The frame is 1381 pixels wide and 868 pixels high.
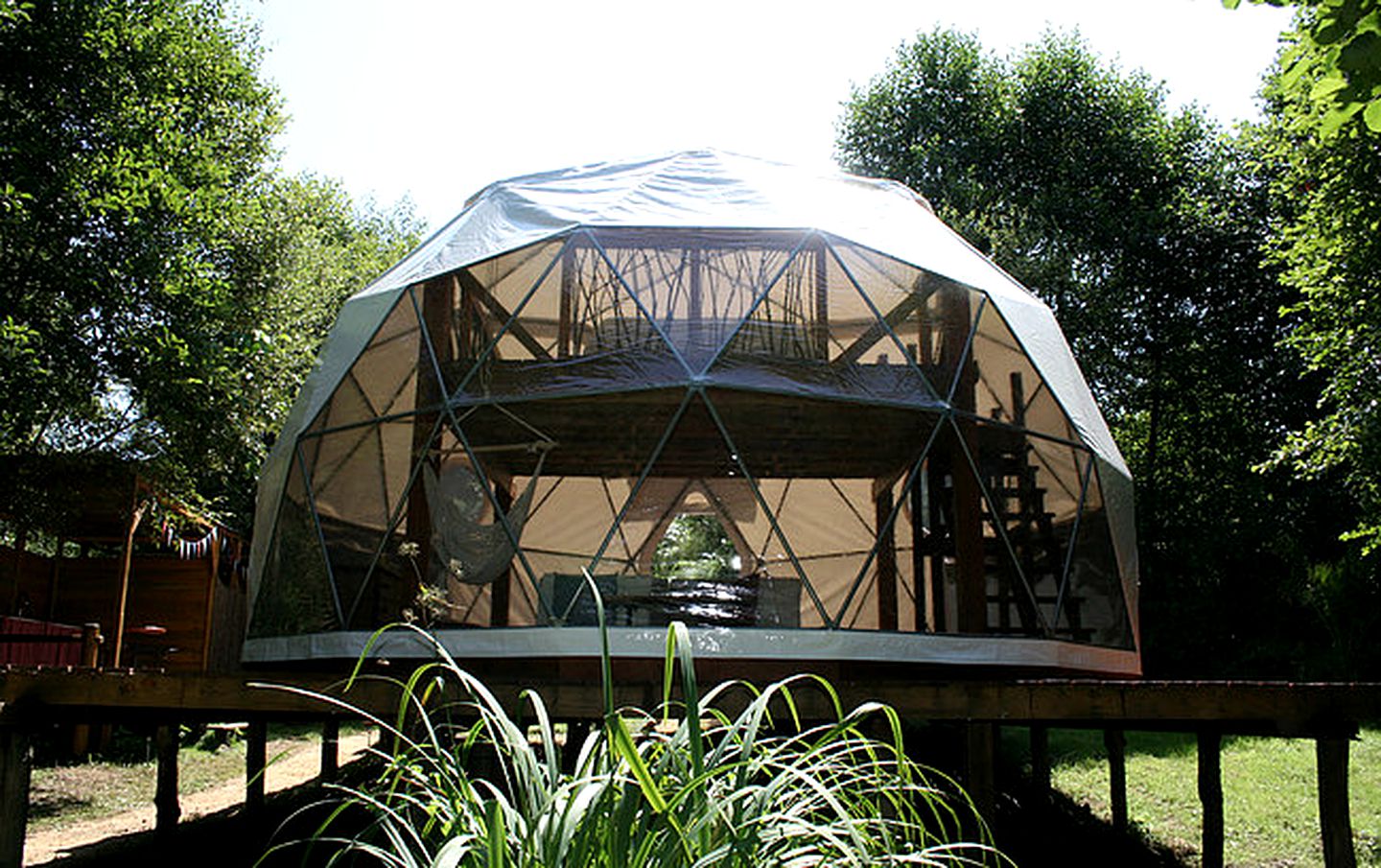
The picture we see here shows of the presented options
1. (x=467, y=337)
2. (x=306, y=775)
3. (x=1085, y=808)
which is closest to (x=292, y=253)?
(x=306, y=775)

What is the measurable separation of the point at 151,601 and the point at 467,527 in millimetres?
10822

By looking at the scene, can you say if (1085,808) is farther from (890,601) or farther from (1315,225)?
(1315,225)

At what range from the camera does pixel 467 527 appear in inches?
374

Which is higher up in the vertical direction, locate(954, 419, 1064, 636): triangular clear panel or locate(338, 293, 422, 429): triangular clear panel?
locate(338, 293, 422, 429): triangular clear panel

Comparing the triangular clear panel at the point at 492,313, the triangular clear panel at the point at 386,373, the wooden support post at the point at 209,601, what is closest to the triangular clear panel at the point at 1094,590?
the triangular clear panel at the point at 492,313

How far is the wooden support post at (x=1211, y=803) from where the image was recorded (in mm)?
8289

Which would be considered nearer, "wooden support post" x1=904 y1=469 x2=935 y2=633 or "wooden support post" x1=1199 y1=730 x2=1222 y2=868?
"wooden support post" x1=1199 y1=730 x2=1222 y2=868

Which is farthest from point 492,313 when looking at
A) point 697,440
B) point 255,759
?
point 255,759

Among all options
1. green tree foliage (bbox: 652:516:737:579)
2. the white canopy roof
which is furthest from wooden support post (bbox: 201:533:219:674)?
green tree foliage (bbox: 652:516:737:579)

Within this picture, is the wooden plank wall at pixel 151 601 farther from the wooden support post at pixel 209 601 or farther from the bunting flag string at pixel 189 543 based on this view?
the bunting flag string at pixel 189 543

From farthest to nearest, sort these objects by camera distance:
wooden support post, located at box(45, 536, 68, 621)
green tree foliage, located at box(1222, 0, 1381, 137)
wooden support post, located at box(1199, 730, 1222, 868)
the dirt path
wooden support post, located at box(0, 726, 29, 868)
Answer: wooden support post, located at box(45, 536, 68, 621) → the dirt path → wooden support post, located at box(1199, 730, 1222, 868) → wooden support post, located at box(0, 726, 29, 868) → green tree foliage, located at box(1222, 0, 1381, 137)

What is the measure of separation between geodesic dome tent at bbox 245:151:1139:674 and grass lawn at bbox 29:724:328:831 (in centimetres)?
265

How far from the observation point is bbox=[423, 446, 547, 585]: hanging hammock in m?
9.34

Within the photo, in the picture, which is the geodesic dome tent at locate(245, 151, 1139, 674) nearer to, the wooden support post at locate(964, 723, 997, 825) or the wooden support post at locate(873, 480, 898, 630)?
the wooden support post at locate(873, 480, 898, 630)
